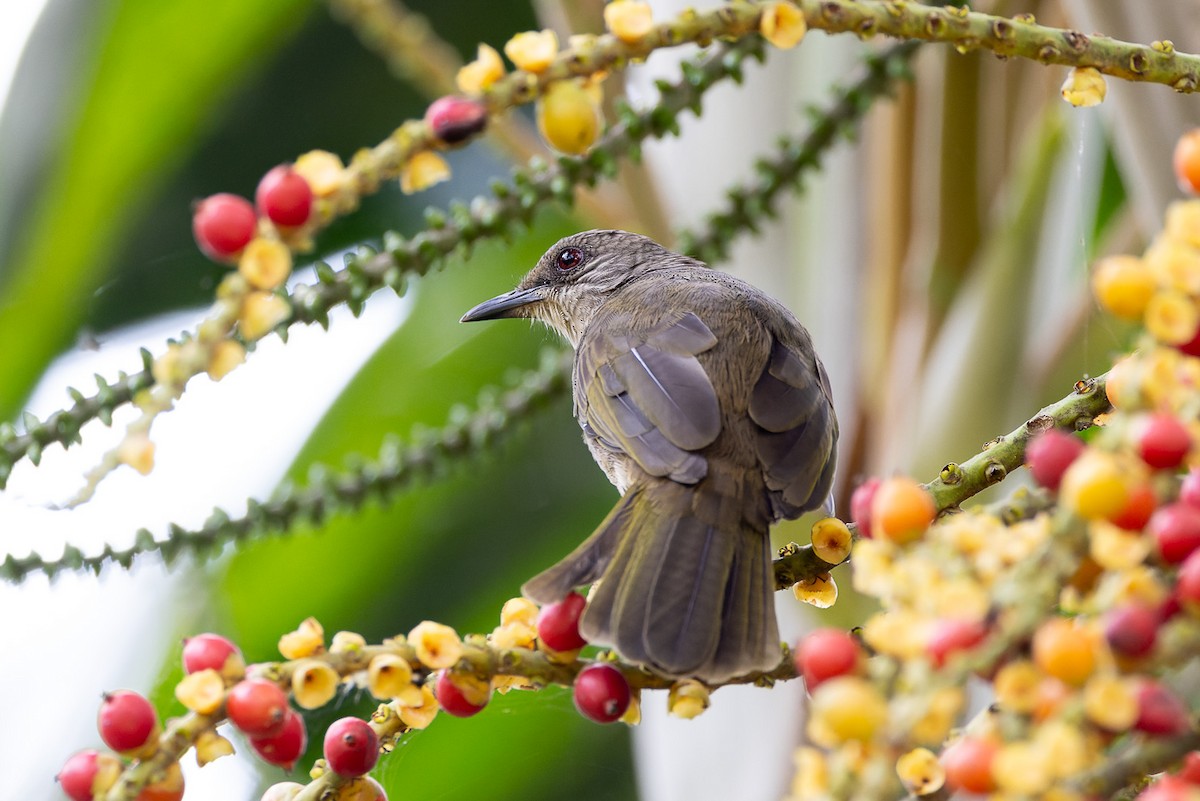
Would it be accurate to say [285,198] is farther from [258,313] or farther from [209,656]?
[209,656]

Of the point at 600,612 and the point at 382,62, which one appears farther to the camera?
the point at 382,62

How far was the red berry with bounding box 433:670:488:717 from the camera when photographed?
0.94 m

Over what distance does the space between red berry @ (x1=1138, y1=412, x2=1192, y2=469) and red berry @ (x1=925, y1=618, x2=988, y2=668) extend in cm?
13

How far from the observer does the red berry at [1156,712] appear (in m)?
0.62

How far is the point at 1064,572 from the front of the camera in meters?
0.61

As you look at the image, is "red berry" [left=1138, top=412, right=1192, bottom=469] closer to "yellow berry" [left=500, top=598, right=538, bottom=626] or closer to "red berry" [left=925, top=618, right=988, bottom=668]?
"red berry" [left=925, top=618, right=988, bottom=668]

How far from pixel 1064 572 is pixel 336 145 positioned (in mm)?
3244

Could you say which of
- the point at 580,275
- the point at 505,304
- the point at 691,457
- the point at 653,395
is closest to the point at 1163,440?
the point at 691,457

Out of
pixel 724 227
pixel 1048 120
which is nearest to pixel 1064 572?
pixel 724 227

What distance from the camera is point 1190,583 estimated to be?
0.61 m

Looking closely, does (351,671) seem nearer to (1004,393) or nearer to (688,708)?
(688,708)

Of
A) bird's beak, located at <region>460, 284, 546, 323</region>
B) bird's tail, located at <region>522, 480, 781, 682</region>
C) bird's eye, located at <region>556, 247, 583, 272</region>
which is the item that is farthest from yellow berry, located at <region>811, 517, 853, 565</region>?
bird's eye, located at <region>556, 247, 583, 272</region>

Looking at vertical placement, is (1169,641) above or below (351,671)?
below

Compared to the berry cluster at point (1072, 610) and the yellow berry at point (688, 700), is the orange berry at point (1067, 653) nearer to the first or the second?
the berry cluster at point (1072, 610)
